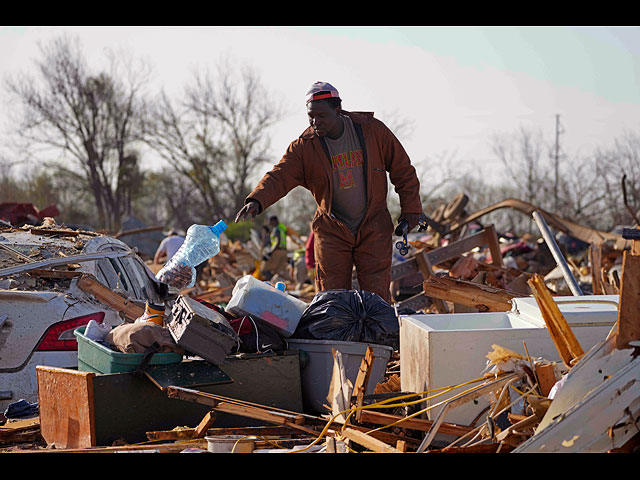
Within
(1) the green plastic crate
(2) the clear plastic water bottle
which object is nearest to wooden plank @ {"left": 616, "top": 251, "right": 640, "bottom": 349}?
(1) the green plastic crate

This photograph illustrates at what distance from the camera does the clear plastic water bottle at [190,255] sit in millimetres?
6125

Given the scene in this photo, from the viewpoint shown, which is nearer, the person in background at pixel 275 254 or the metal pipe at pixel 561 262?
the metal pipe at pixel 561 262

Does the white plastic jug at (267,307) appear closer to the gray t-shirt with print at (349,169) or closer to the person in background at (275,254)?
the gray t-shirt with print at (349,169)

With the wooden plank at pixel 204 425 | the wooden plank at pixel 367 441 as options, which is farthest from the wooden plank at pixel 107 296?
the wooden plank at pixel 367 441

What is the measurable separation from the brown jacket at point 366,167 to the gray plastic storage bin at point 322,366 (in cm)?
184

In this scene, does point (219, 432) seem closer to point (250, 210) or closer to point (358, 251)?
point (250, 210)

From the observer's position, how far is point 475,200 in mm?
44719

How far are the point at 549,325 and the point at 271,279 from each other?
17730 millimetres

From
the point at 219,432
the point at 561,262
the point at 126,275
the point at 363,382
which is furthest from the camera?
the point at 561,262

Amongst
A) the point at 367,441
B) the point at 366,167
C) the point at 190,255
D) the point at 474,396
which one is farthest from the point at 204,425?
the point at 366,167

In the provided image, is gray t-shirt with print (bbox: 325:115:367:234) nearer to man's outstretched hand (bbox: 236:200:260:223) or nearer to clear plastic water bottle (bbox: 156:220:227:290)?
man's outstretched hand (bbox: 236:200:260:223)

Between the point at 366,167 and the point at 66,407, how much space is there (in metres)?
3.20

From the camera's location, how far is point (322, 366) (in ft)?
17.2
